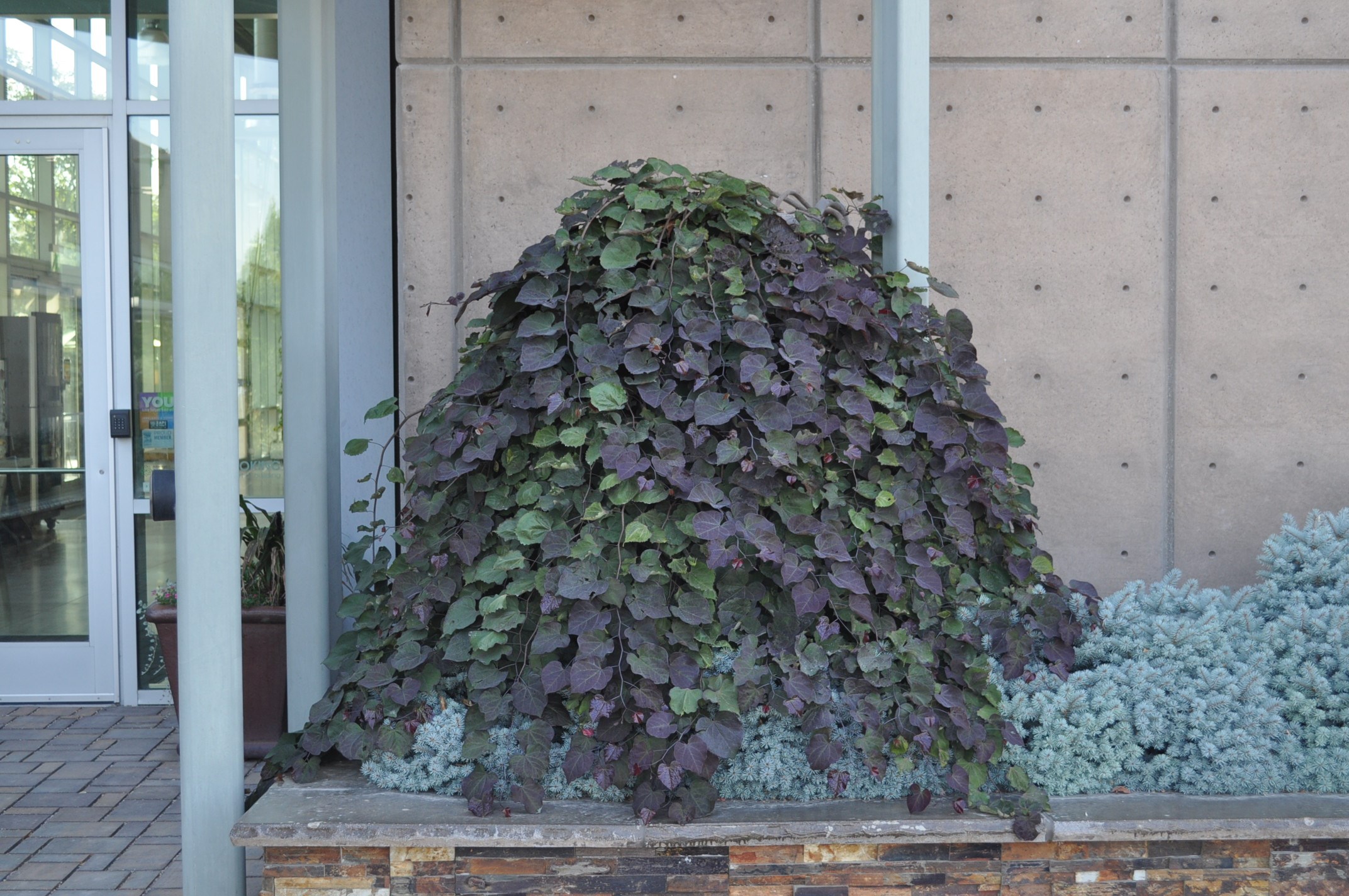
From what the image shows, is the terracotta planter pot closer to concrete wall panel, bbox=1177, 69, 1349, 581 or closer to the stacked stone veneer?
the stacked stone veneer

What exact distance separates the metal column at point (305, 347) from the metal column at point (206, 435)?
1.56 ft

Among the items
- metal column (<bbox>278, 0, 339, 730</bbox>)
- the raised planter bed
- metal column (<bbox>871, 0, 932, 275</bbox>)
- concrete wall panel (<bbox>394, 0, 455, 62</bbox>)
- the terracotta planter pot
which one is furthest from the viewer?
the terracotta planter pot

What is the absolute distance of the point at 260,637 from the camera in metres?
3.79

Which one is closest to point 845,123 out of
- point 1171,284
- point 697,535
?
point 1171,284

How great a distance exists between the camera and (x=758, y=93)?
3.68 m

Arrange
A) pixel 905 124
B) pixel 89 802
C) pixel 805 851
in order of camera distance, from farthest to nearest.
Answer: pixel 89 802, pixel 905 124, pixel 805 851

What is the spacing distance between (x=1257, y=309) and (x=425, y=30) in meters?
3.25

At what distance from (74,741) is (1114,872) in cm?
374

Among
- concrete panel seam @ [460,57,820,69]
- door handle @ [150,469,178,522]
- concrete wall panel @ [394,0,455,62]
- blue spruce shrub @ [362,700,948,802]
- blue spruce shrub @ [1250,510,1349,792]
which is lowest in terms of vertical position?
blue spruce shrub @ [362,700,948,802]

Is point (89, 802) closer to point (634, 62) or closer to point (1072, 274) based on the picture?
point (634, 62)

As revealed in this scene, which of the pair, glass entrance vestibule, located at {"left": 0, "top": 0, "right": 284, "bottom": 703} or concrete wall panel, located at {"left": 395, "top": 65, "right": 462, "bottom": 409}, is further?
glass entrance vestibule, located at {"left": 0, "top": 0, "right": 284, "bottom": 703}

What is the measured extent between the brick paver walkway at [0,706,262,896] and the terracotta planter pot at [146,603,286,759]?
0.67 feet

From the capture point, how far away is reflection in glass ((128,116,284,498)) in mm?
4469

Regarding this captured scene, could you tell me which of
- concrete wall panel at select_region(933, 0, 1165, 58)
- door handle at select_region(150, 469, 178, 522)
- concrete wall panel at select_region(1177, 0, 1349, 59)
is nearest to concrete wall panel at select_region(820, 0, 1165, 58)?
concrete wall panel at select_region(933, 0, 1165, 58)
